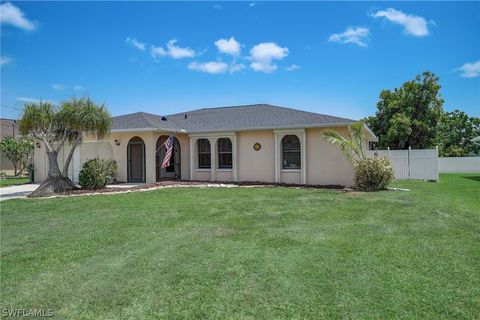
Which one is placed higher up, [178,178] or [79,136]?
[79,136]

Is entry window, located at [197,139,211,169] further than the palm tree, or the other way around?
entry window, located at [197,139,211,169]

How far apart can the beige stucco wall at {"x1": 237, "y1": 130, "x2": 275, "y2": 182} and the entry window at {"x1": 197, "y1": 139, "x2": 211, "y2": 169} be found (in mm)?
1873

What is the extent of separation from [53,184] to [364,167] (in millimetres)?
12174

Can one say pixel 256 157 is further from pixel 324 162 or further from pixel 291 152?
pixel 324 162

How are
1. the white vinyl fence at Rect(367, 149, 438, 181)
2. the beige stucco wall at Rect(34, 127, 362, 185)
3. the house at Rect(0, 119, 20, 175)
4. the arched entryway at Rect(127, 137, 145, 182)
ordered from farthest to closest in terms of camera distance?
the house at Rect(0, 119, 20, 175), the white vinyl fence at Rect(367, 149, 438, 181), the arched entryway at Rect(127, 137, 145, 182), the beige stucco wall at Rect(34, 127, 362, 185)

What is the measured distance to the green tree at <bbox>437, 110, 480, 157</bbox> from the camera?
35.0m

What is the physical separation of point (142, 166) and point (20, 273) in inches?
578

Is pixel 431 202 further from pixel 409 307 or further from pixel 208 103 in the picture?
pixel 208 103

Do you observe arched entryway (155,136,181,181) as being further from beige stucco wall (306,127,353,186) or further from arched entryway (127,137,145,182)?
beige stucco wall (306,127,353,186)

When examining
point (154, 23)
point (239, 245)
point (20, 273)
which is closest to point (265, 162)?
point (154, 23)

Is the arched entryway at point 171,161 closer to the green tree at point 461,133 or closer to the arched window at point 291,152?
the arched window at point 291,152

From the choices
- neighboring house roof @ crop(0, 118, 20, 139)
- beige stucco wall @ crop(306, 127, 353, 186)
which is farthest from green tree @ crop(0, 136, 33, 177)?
beige stucco wall @ crop(306, 127, 353, 186)

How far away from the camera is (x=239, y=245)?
649 cm

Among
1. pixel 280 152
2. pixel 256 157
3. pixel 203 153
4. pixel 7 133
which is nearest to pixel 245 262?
pixel 280 152
